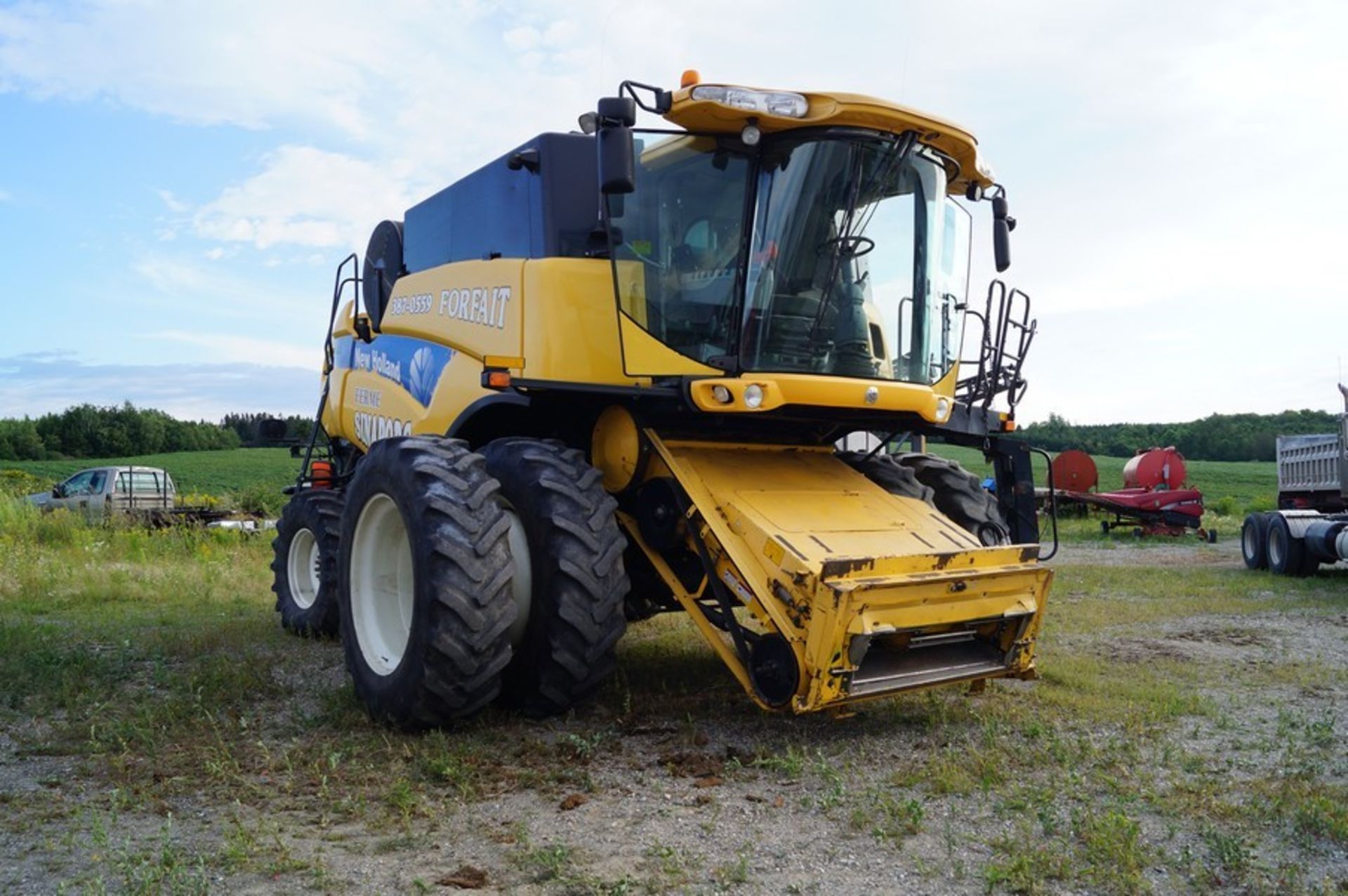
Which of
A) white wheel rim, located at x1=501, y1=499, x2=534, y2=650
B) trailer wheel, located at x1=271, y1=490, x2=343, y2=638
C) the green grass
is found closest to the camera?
white wheel rim, located at x1=501, y1=499, x2=534, y2=650

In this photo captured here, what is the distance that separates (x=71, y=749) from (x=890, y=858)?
13.0ft

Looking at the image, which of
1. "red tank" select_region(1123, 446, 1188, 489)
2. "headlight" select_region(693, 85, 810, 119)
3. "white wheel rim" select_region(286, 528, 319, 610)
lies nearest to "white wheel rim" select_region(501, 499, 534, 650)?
"headlight" select_region(693, 85, 810, 119)

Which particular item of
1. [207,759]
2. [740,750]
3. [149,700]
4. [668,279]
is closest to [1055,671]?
[740,750]

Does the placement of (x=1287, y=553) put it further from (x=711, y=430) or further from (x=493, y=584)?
(x=493, y=584)

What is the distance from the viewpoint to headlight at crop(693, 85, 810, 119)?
18.4 ft

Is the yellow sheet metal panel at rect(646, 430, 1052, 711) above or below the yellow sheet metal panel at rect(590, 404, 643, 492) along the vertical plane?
below

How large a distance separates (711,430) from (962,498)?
1.87 m

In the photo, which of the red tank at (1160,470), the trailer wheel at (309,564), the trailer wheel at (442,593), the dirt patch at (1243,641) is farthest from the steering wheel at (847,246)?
the red tank at (1160,470)

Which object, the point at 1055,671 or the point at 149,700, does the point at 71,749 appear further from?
the point at 1055,671

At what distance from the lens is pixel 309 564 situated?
939 centimetres

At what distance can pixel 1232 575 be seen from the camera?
14234mm

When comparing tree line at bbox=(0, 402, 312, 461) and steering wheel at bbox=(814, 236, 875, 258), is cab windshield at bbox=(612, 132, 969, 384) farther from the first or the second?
tree line at bbox=(0, 402, 312, 461)

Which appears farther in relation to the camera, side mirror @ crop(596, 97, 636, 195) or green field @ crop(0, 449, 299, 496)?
green field @ crop(0, 449, 299, 496)

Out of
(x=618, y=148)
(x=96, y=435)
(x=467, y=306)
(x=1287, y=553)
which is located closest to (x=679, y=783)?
(x=618, y=148)
